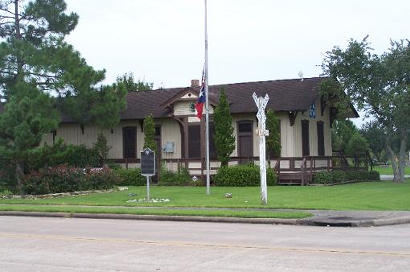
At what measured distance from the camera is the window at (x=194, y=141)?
35.3 meters

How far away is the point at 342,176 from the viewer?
33.2m

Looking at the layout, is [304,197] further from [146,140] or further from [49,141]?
[49,141]

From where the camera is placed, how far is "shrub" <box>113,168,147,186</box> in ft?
114

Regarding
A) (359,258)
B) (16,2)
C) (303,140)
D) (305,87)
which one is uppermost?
(16,2)

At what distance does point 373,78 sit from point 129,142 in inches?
570

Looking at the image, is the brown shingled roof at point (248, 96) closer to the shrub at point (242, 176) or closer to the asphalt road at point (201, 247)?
the shrub at point (242, 176)

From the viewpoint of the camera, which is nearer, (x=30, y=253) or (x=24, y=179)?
(x=30, y=253)

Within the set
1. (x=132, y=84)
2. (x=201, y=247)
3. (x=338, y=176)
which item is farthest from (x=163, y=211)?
(x=132, y=84)

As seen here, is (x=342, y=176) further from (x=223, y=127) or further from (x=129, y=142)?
(x=129, y=142)

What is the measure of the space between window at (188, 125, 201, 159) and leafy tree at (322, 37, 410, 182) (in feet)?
23.9

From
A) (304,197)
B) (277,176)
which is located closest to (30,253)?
(304,197)

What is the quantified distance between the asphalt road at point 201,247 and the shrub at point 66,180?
10827 millimetres

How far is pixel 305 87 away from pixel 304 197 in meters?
12.6

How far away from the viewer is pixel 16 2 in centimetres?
3453
